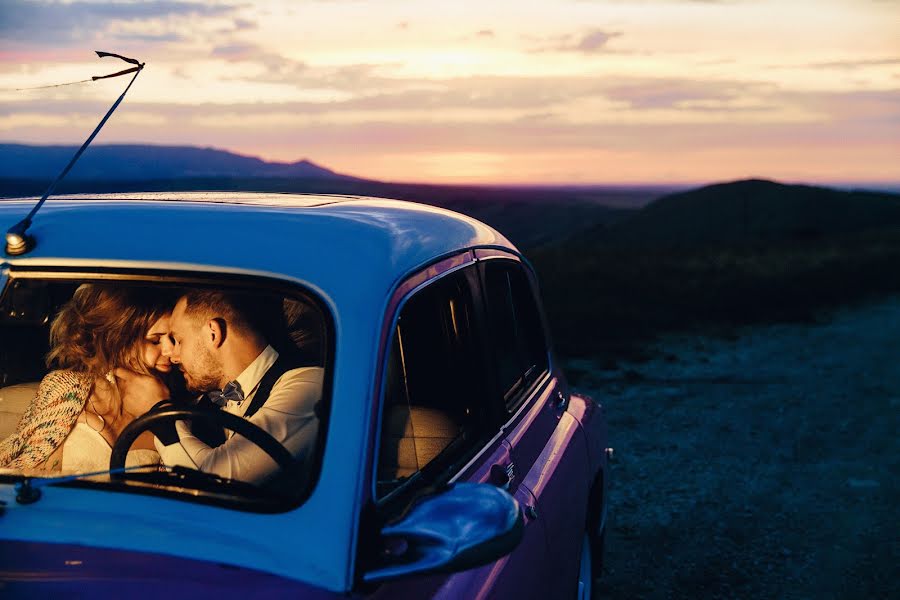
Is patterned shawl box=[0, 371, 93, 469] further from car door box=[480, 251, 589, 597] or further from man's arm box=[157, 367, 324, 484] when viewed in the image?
car door box=[480, 251, 589, 597]

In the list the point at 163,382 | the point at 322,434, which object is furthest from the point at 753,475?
the point at 322,434

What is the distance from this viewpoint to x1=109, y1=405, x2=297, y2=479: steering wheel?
7.21 feet

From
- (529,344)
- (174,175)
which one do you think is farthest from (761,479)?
(174,175)

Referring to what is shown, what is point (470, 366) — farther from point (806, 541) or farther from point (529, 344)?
point (806, 541)

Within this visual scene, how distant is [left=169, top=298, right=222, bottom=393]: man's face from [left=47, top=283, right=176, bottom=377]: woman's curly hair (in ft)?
0.17

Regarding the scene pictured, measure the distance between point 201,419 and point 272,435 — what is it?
0.21 metres

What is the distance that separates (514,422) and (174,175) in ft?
4.59

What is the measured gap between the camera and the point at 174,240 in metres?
2.36

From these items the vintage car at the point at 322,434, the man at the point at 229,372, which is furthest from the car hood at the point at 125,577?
the man at the point at 229,372

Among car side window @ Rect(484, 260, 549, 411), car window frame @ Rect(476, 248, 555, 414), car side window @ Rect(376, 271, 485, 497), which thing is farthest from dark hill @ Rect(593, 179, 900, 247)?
car side window @ Rect(376, 271, 485, 497)

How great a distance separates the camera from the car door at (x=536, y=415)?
331 centimetres

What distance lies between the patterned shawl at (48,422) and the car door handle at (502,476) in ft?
3.68

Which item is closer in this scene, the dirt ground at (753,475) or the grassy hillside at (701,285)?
the dirt ground at (753,475)

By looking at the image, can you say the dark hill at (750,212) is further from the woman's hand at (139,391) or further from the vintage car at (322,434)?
the woman's hand at (139,391)
